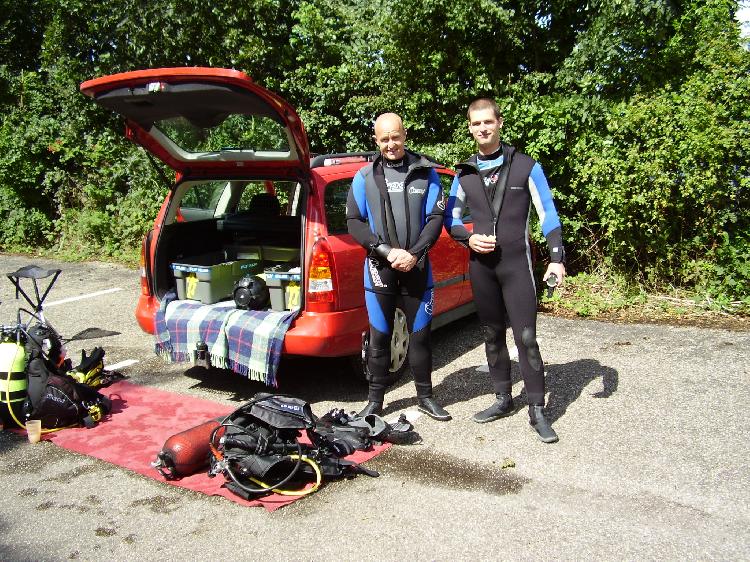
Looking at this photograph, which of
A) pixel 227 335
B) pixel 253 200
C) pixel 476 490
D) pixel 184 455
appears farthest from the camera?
pixel 253 200

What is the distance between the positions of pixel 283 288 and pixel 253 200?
1.39 meters

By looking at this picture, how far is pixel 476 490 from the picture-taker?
12.2 feet

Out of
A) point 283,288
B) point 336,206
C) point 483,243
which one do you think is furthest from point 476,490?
point 336,206

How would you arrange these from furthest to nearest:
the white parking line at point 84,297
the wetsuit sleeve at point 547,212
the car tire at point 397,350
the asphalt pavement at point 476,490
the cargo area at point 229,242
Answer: the white parking line at point 84,297 → the cargo area at point 229,242 → the car tire at point 397,350 → the wetsuit sleeve at point 547,212 → the asphalt pavement at point 476,490

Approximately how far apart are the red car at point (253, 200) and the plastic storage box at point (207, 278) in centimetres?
9

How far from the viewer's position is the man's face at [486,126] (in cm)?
434

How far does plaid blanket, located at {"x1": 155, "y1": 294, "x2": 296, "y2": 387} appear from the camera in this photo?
4789mm

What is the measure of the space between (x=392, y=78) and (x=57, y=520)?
7.52m

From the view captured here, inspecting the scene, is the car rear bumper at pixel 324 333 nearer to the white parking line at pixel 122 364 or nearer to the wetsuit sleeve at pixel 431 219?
the wetsuit sleeve at pixel 431 219

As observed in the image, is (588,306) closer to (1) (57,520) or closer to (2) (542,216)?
(2) (542,216)

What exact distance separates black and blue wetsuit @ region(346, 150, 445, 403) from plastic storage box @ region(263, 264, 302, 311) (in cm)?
64

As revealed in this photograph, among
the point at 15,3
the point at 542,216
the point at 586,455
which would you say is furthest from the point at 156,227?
the point at 15,3

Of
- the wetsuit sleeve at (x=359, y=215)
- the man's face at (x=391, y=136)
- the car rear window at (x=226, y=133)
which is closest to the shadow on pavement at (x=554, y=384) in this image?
the wetsuit sleeve at (x=359, y=215)

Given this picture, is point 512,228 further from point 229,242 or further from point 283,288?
point 229,242
